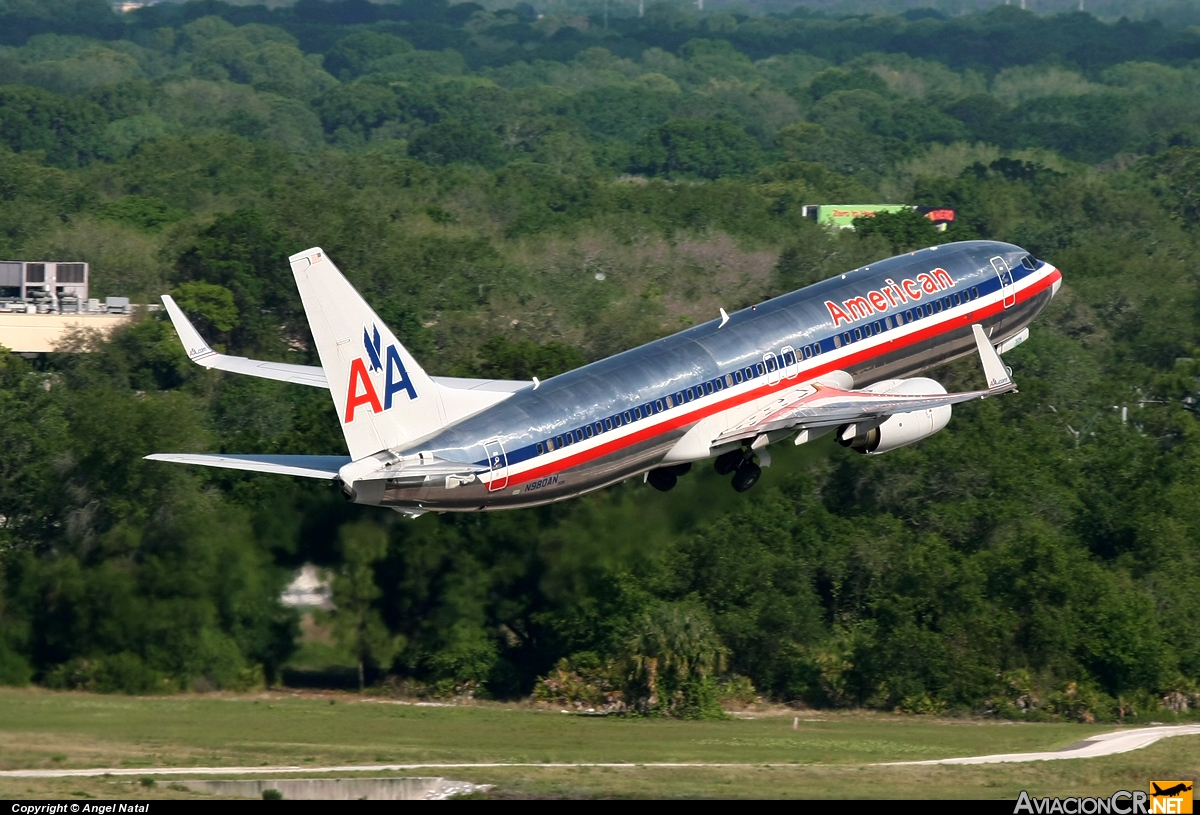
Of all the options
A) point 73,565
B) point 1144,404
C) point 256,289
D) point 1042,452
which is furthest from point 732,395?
point 256,289

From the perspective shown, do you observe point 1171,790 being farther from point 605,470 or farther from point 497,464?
point 497,464

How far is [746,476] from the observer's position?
67625 millimetres

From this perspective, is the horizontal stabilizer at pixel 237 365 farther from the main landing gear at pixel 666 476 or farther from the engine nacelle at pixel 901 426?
the engine nacelle at pixel 901 426

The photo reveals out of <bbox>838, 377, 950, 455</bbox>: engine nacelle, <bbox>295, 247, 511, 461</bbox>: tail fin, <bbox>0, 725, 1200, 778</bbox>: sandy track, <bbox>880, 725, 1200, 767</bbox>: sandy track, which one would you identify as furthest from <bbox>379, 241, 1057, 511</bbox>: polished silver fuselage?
<bbox>880, 725, 1200, 767</bbox>: sandy track

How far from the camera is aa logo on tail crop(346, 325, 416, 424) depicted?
55375 millimetres

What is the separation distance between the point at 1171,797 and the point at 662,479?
1981cm

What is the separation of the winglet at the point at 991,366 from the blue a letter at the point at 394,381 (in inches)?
704

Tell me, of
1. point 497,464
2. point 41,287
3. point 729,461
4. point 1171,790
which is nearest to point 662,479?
point 729,461

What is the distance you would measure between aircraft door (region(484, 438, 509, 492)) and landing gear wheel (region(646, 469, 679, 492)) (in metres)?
11.2

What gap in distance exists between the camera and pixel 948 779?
5956 cm

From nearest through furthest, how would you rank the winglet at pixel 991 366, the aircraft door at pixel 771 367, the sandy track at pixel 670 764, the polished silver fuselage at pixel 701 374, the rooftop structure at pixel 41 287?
the sandy track at pixel 670 764 < the polished silver fuselage at pixel 701 374 < the aircraft door at pixel 771 367 < the winglet at pixel 991 366 < the rooftop structure at pixel 41 287

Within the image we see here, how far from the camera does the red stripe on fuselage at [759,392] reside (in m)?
58.4

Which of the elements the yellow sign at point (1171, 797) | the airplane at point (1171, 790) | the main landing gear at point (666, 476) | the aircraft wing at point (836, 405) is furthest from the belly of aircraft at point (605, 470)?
the airplane at point (1171, 790)

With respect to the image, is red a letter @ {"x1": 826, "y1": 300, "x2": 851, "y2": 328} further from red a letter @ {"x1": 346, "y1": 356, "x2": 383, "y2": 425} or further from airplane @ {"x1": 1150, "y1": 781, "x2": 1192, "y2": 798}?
airplane @ {"x1": 1150, "y1": 781, "x2": 1192, "y2": 798}
